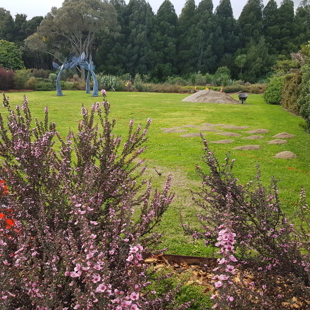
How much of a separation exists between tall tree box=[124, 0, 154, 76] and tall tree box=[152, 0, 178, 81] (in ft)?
4.21

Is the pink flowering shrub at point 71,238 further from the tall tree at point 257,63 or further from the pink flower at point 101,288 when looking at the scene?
the tall tree at point 257,63

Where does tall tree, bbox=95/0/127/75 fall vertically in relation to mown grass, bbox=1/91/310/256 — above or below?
above

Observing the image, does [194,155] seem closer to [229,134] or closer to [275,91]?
[229,134]

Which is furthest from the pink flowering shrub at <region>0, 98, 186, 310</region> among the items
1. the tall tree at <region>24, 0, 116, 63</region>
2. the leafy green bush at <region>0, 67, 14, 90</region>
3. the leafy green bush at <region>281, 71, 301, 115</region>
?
the tall tree at <region>24, 0, 116, 63</region>

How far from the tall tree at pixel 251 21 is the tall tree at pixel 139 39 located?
17.3m

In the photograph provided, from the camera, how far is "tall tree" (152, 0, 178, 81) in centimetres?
4628

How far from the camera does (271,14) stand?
53.7 m

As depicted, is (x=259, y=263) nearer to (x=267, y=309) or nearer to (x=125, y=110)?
(x=267, y=309)

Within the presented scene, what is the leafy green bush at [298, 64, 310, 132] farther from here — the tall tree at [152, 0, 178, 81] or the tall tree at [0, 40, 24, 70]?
the tall tree at [0, 40, 24, 70]

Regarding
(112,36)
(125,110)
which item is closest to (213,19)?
(112,36)

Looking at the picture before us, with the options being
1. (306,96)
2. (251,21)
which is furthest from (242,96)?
(251,21)

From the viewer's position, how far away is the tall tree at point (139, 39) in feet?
147

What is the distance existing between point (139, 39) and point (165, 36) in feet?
19.5

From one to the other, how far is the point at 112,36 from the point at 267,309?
48643 mm
